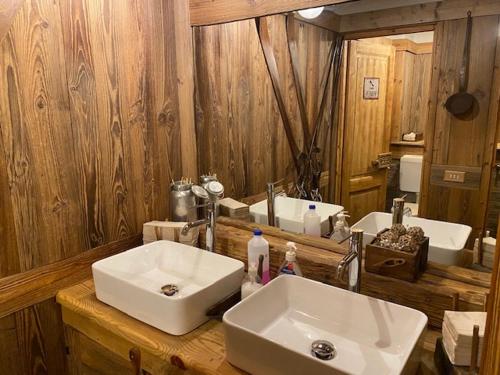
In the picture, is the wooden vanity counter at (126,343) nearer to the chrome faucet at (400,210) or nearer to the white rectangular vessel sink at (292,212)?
the chrome faucet at (400,210)

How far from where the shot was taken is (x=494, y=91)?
3.47 feet

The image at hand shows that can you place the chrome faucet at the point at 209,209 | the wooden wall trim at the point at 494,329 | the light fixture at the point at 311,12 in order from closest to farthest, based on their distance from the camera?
the wooden wall trim at the point at 494,329 < the light fixture at the point at 311,12 < the chrome faucet at the point at 209,209

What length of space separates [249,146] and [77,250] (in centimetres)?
84

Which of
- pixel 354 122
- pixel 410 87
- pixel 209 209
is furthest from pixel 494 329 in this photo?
pixel 209 209

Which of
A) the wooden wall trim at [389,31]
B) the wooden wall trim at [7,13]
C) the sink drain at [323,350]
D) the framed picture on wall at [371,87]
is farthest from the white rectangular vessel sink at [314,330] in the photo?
the wooden wall trim at [7,13]

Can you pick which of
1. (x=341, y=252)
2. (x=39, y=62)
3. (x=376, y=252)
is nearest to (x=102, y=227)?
(x=39, y=62)

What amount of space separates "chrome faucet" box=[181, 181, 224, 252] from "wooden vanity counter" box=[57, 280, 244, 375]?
0.37 meters

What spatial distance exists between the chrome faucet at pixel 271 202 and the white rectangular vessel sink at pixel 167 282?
0.31 meters

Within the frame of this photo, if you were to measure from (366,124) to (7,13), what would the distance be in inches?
47.3

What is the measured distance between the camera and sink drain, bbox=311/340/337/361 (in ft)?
3.38

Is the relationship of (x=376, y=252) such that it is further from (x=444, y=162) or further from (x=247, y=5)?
(x=247, y=5)

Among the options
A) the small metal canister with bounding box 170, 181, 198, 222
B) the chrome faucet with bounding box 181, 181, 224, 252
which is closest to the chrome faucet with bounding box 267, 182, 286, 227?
the chrome faucet with bounding box 181, 181, 224, 252

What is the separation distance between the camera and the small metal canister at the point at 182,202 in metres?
1.68

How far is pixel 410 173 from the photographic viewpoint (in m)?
1.25
